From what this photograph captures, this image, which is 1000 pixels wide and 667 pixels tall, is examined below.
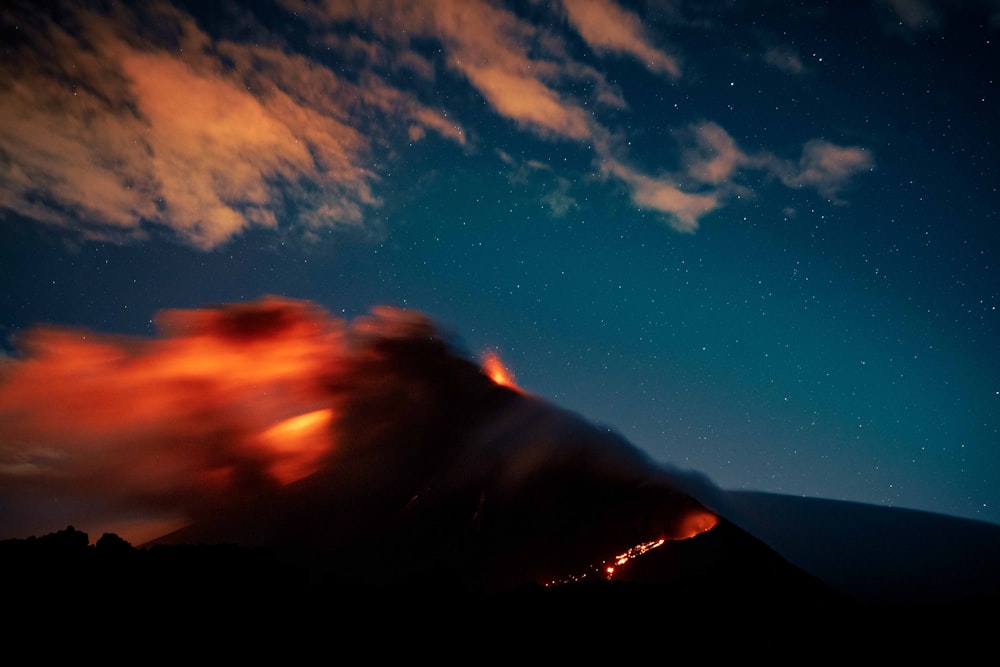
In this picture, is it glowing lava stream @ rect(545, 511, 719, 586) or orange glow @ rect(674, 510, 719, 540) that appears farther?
orange glow @ rect(674, 510, 719, 540)

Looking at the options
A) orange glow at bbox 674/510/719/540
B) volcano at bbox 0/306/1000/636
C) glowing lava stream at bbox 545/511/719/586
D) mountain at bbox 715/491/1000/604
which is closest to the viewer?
volcano at bbox 0/306/1000/636

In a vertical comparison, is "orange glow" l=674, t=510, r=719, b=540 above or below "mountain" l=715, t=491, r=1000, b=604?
above

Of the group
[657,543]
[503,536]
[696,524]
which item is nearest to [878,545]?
[696,524]

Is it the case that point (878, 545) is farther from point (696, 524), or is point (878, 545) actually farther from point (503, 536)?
point (503, 536)

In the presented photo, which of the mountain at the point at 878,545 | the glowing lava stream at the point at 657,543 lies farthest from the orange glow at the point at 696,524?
the mountain at the point at 878,545

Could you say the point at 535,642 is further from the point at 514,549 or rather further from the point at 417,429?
the point at 417,429

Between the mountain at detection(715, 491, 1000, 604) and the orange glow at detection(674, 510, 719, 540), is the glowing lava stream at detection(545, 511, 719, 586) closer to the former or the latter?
the orange glow at detection(674, 510, 719, 540)

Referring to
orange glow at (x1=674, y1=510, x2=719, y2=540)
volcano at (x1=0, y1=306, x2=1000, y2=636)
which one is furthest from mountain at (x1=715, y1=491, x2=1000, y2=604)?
orange glow at (x1=674, y1=510, x2=719, y2=540)

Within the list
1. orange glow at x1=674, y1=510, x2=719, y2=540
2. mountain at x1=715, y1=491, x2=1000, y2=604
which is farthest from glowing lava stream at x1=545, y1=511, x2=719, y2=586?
mountain at x1=715, y1=491, x2=1000, y2=604

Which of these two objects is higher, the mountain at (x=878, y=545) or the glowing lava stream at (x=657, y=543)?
the glowing lava stream at (x=657, y=543)

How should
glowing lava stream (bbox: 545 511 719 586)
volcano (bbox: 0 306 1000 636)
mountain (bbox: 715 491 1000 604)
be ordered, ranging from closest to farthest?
volcano (bbox: 0 306 1000 636), glowing lava stream (bbox: 545 511 719 586), mountain (bbox: 715 491 1000 604)

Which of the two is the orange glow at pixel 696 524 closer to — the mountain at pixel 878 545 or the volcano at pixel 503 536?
the volcano at pixel 503 536

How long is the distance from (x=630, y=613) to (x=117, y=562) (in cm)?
1149

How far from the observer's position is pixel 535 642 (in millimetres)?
8883
